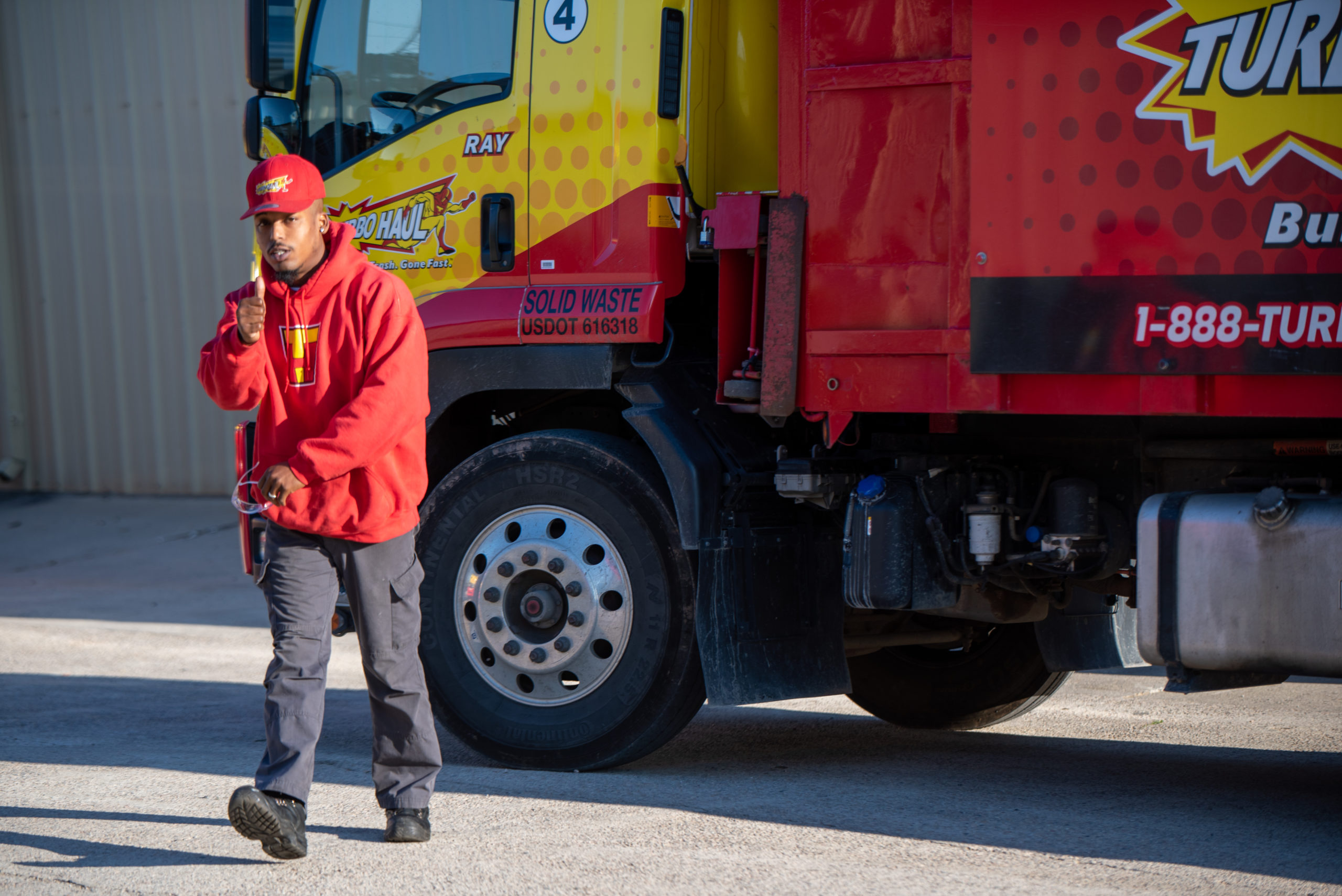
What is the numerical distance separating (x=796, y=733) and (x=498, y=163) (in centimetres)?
268

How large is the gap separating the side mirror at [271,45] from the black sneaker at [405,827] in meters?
3.18

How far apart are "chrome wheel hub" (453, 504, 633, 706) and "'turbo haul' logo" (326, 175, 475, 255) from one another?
115 cm

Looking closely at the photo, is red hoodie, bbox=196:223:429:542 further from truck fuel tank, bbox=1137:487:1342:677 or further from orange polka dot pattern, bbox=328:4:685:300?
truck fuel tank, bbox=1137:487:1342:677

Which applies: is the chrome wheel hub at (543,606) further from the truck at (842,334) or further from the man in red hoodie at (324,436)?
the man in red hoodie at (324,436)

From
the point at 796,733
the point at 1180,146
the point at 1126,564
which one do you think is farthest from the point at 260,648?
the point at 1180,146

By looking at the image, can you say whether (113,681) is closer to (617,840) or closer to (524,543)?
(524,543)

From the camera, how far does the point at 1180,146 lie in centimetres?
437

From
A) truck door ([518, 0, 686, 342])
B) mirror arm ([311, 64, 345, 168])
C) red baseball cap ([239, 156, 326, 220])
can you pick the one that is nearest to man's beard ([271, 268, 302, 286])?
red baseball cap ([239, 156, 326, 220])

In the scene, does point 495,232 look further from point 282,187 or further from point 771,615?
point 771,615

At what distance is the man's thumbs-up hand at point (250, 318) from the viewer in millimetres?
4219

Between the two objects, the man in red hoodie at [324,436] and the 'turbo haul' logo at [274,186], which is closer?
the man in red hoodie at [324,436]

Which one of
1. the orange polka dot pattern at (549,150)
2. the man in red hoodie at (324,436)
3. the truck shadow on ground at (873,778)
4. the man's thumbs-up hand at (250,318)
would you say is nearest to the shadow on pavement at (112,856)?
the truck shadow on ground at (873,778)

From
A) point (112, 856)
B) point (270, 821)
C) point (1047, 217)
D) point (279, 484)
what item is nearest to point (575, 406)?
point (279, 484)

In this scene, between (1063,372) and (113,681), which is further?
(113,681)
